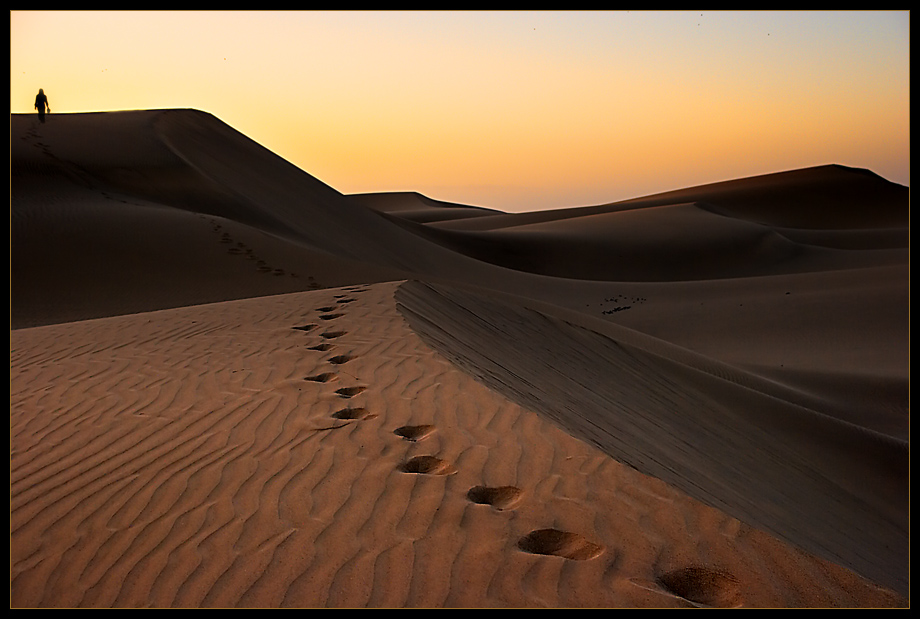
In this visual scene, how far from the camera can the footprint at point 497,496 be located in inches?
130

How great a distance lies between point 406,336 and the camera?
231 inches

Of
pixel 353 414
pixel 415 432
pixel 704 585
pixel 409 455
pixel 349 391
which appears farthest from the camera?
pixel 349 391

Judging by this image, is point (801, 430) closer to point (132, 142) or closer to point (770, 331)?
point (770, 331)

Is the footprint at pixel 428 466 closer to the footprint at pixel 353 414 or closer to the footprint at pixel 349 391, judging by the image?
the footprint at pixel 353 414

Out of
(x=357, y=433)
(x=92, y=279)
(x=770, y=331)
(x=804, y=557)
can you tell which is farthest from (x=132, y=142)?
(x=804, y=557)

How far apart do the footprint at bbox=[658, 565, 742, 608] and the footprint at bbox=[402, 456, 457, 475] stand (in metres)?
1.18

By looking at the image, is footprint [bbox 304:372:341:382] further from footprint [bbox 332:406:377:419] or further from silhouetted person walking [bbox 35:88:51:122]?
silhouetted person walking [bbox 35:88:51:122]

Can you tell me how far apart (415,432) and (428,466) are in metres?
0.42

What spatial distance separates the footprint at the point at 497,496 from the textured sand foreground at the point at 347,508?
0.04ft

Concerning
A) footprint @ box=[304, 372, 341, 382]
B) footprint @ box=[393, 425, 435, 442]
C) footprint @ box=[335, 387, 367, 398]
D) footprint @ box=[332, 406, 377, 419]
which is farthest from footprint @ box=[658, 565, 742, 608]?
footprint @ box=[304, 372, 341, 382]

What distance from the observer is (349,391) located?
4777 millimetres

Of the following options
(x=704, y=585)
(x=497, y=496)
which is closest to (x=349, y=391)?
(x=497, y=496)

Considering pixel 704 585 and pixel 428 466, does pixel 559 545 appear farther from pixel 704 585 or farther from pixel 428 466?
pixel 428 466

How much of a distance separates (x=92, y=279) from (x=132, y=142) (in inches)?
569
